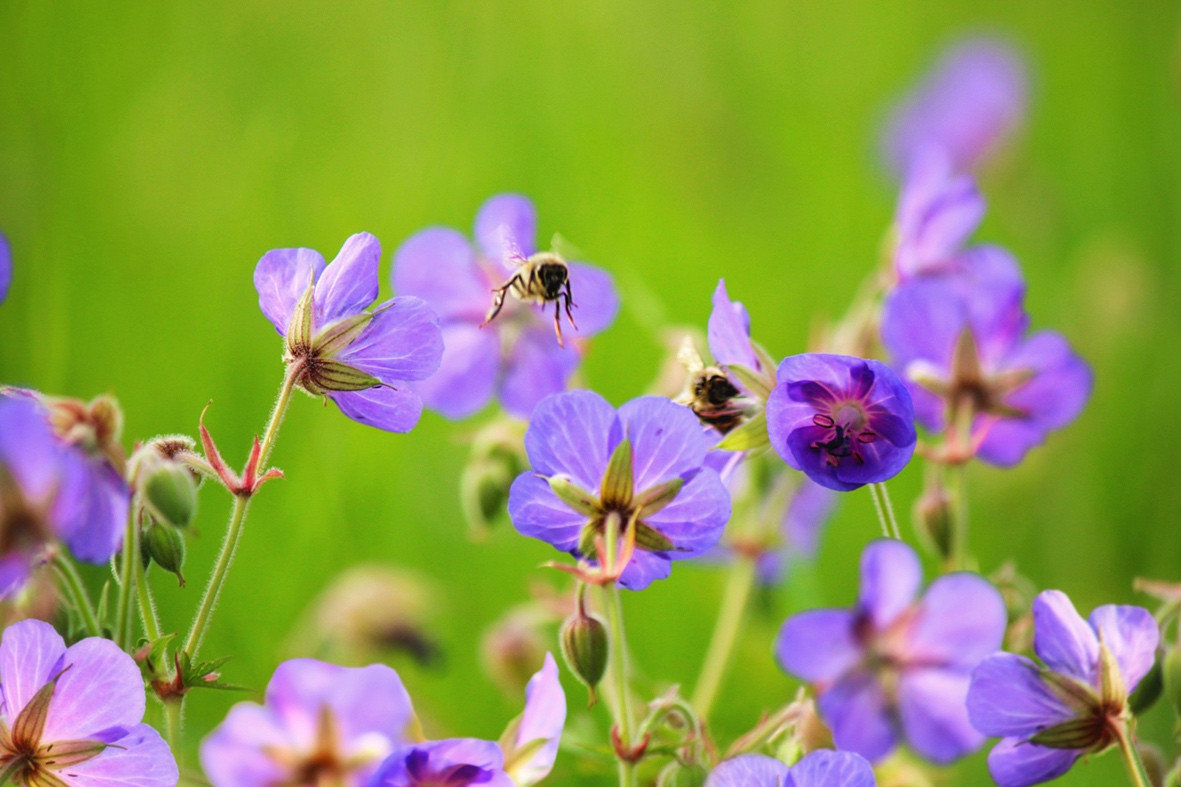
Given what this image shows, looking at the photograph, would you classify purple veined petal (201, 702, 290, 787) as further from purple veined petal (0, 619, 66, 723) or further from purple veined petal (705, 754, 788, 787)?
purple veined petal (705, 754, 788, 787)

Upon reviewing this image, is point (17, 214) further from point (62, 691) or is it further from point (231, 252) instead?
Result: point (62, 691)

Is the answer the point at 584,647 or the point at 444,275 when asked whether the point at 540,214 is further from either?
the point at 584,647

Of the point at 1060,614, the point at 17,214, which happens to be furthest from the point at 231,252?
the point at 1060,614

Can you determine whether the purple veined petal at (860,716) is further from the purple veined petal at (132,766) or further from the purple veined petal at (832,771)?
the purple veined petal at (132,766)

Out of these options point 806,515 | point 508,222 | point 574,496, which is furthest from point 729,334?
point 806,515

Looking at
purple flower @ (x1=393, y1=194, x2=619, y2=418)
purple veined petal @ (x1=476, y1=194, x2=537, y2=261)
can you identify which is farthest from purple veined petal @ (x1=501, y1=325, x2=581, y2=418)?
purple veined petal @ (x1=476, y1=194, x2=537, y2=261)
